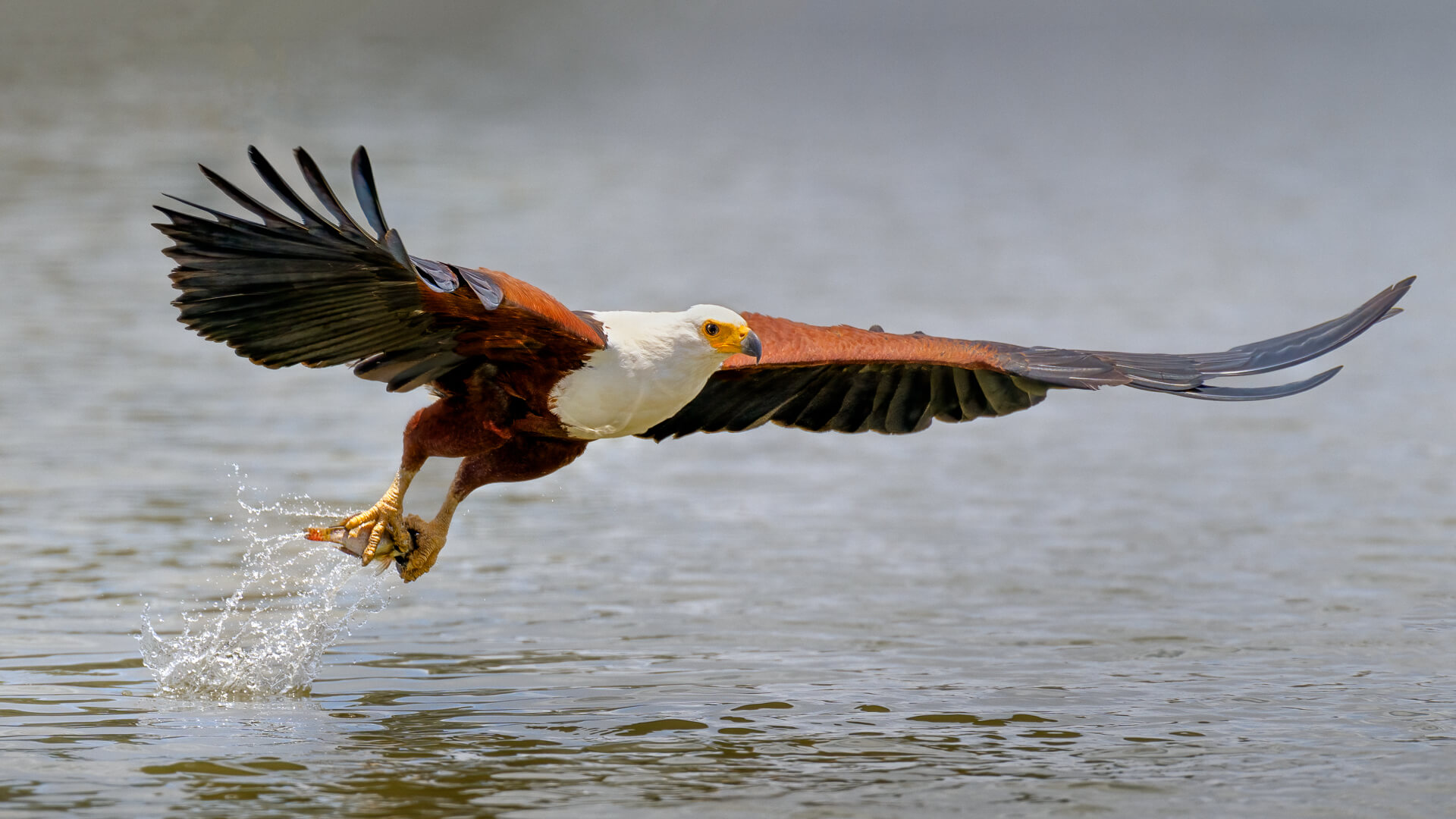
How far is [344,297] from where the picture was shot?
6.30 m

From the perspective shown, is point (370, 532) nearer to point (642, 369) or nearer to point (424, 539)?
point (424, 539)

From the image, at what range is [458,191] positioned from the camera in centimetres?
2684

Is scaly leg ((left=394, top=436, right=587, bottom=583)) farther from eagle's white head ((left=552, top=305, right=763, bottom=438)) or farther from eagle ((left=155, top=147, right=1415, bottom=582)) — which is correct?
eagle's white head ((left=552, top=305, right=763, bottom=438))

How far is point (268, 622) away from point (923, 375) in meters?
3.24

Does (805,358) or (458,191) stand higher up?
(458,191)

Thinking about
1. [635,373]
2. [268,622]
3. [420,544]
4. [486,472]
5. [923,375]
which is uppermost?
[923,375]

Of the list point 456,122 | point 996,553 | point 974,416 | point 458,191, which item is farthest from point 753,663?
point 456,122

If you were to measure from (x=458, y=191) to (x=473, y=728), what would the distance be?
20.3 m

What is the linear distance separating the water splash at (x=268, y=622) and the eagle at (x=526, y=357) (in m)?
Answer: 0.75

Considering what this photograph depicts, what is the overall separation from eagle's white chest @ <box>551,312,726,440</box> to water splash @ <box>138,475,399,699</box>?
1367mm

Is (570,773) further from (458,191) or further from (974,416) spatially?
(458,191)

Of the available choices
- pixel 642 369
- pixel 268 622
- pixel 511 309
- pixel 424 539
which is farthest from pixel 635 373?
pixel 268 622

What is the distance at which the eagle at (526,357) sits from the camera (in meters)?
6.03

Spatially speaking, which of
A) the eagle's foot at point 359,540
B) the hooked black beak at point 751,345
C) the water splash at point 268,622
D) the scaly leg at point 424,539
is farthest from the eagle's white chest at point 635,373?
the water splash at point 268,622
